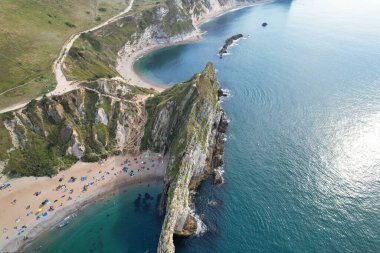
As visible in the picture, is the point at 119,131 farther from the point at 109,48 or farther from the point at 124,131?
the point at 109,48

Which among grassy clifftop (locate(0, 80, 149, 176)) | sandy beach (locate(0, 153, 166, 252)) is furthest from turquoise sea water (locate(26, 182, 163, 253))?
grassy clifftop (locate(0, 80, 149, 176))

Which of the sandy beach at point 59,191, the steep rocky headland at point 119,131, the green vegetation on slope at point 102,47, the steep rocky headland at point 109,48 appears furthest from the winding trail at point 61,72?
the sandy beach at point 59,191

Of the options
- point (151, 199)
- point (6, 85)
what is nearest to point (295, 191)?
point (151, 199)

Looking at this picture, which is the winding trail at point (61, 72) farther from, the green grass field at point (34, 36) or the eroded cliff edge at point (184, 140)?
the eroded cliff edge at point (184, 140)

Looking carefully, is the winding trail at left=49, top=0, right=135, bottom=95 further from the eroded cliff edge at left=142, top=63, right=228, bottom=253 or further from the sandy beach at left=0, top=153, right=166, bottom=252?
the eroded cliff edge at left=142, top=63, right=228, bottom=253

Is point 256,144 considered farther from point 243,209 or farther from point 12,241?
point 12,241
